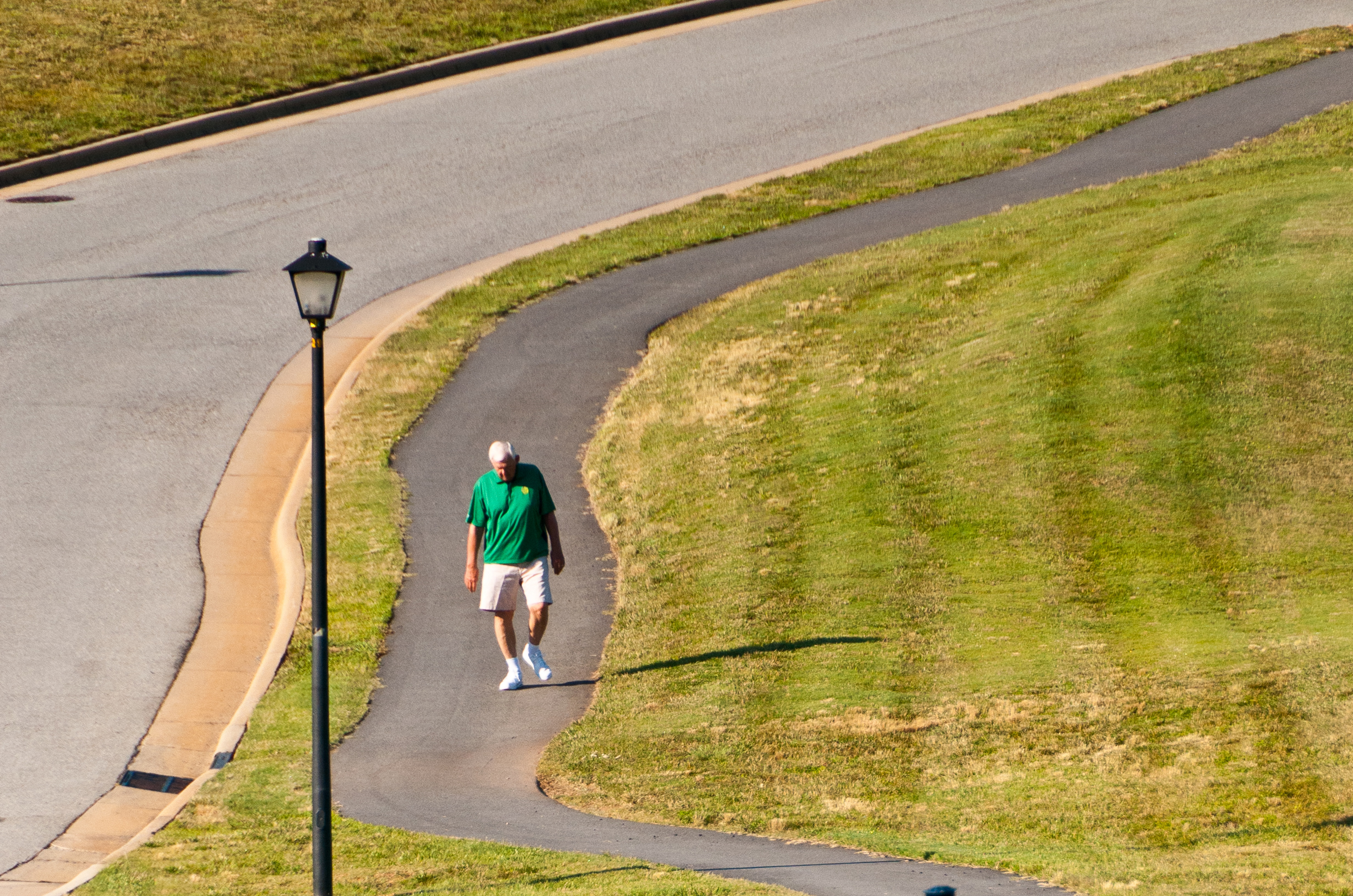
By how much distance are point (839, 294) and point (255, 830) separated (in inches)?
499

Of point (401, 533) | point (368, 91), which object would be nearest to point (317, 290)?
point (401, 533)

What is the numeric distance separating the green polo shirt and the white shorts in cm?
6

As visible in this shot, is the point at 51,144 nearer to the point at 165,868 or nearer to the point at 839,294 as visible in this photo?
the point at 839,294

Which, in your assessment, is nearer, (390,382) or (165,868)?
(165,868)

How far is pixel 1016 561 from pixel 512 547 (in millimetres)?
4101

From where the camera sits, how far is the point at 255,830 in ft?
31.6

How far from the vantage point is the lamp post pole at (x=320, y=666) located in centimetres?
812

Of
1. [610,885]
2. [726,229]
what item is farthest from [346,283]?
[610,885]

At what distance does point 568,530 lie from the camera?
15234 mm

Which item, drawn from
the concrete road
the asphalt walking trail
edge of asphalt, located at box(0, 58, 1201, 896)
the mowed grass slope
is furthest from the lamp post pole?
the concrete road

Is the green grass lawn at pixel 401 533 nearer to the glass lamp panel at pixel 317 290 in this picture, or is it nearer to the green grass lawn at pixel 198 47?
the glass lamp panel at pixel 317 290

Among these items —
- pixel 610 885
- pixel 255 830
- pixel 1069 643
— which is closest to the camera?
pixel 610 885

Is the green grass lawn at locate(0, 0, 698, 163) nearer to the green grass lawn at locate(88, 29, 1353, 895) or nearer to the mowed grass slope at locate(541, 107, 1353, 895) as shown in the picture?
the green grass lawn at locate(88, 29, 1353, 895)

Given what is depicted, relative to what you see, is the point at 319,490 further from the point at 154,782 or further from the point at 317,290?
the point at 154,782
